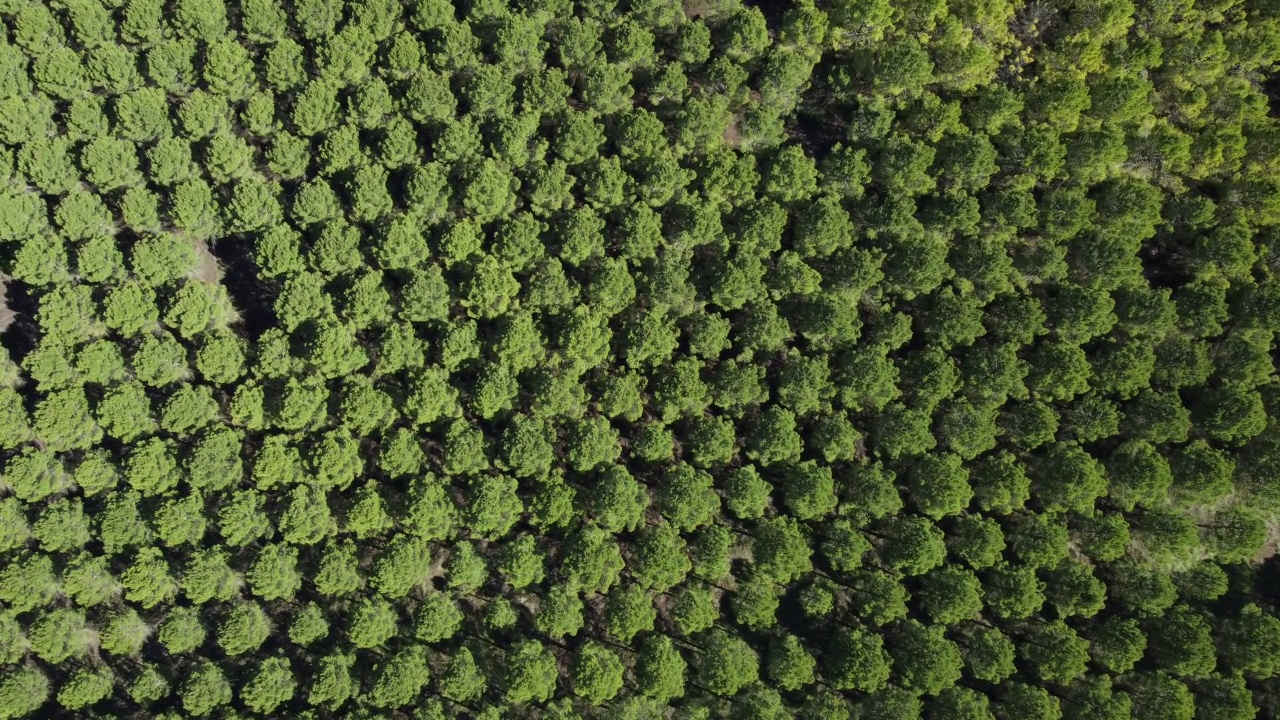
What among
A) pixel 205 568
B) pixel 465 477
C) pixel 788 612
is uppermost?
pixel 788 612

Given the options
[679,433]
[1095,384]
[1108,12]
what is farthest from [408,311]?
[1108,12]

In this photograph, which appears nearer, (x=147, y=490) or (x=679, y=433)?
(x=147, y=490)

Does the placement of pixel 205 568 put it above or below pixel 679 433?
below

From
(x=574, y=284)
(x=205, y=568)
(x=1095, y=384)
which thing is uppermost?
(x=1095, y=384)

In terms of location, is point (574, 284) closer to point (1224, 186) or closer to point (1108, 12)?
point (1108, 12)

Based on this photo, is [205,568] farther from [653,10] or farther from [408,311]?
[653,10]

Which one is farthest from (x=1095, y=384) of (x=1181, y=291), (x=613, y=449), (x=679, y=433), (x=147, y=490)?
(x=147, y=490)
